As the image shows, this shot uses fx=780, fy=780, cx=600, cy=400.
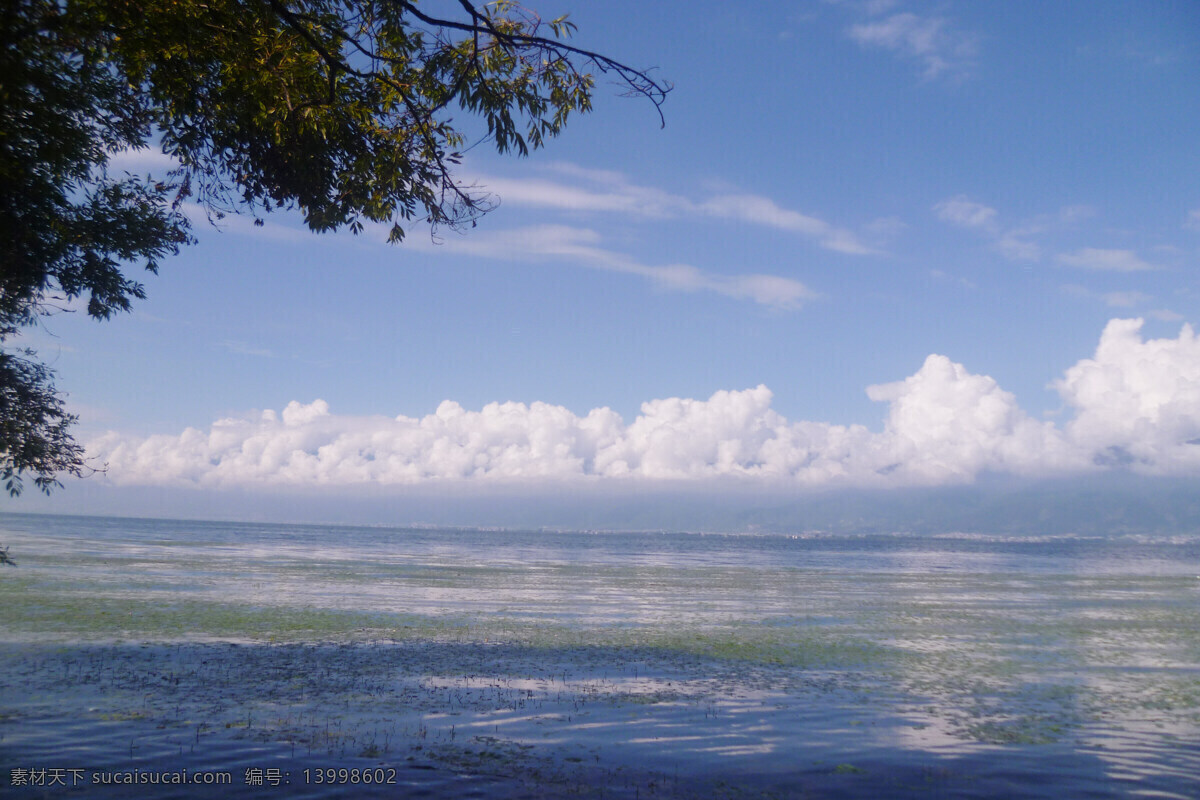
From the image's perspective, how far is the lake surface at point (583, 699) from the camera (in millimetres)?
11430

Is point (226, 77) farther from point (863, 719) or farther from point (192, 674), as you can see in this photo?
point (863, 719)

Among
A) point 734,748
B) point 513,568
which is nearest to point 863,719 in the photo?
point 734,748

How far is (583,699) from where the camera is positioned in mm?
16578

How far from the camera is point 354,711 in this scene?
1476cm

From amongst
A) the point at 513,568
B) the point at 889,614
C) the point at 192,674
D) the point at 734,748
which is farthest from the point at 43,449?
the point at 513,568

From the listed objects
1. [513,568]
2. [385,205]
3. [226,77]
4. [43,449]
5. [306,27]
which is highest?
[306,27]

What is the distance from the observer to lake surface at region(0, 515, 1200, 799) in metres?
11.4

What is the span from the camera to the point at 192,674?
17703mm

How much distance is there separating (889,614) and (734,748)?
2607cm

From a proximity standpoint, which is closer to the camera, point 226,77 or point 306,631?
point 226,77

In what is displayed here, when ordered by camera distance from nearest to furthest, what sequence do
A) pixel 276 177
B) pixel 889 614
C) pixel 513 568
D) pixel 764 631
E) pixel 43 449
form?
pixel 276 177 < pixel 43 449 < pixel 764 631 < pixel 889 614 < pixel 513 568

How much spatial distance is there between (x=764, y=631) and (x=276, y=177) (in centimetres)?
2428

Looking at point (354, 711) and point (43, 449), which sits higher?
point (43, 449)

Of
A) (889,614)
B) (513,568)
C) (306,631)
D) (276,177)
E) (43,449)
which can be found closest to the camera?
(276,177)
